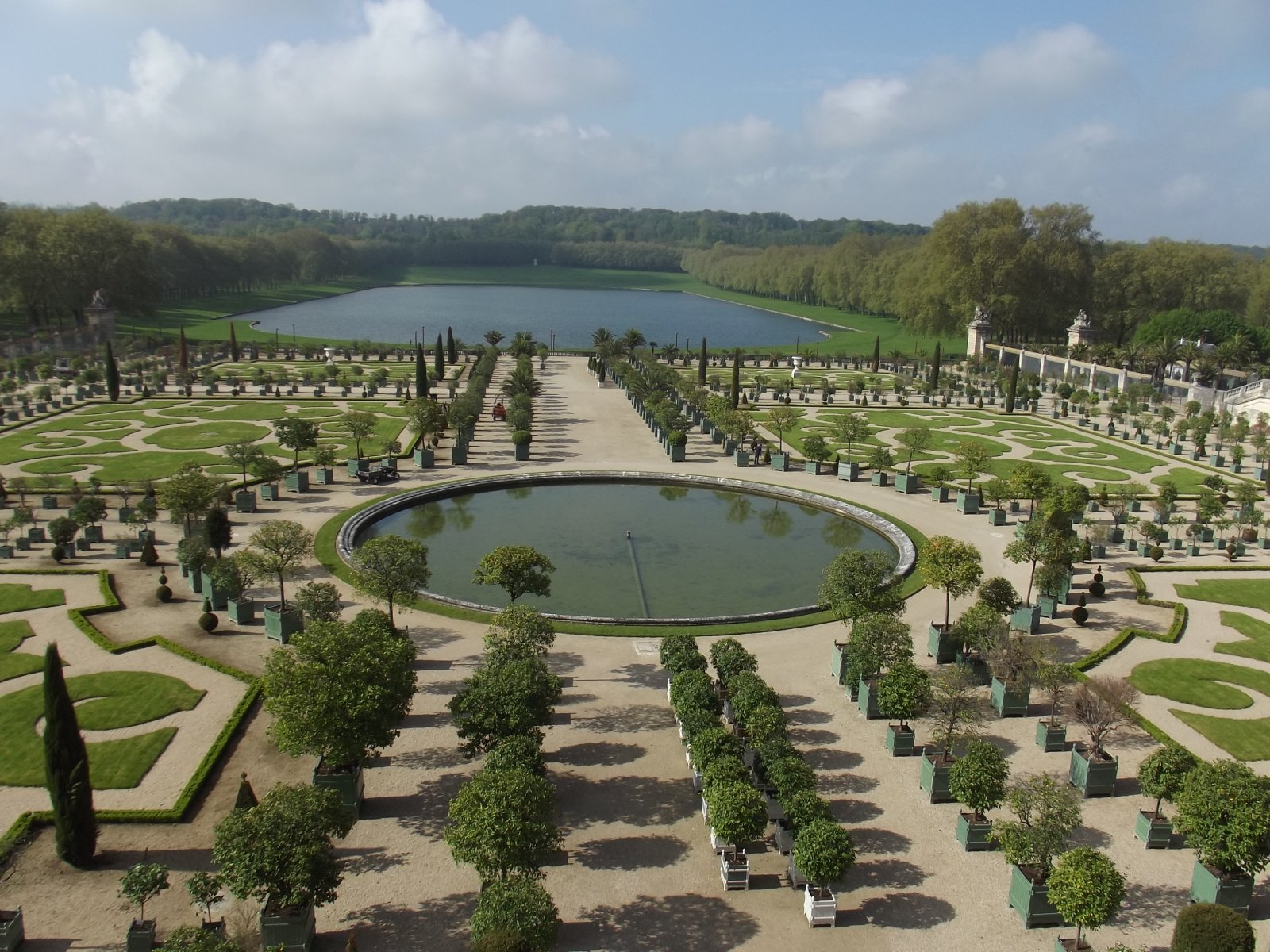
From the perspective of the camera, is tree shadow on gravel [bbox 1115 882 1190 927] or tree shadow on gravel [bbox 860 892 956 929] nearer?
tree shadow on gravel [bbox 860 892 956 929]

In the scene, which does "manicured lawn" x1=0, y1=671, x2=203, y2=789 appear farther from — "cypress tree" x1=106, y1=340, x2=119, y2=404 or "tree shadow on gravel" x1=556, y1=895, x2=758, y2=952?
"cypress tree" x1=106, y1=340, x2=119, y2=404

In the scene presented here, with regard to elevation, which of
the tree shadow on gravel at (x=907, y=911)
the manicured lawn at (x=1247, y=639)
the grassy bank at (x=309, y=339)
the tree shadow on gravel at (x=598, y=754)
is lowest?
the tree shadow on gravel at (x=907, y=911)

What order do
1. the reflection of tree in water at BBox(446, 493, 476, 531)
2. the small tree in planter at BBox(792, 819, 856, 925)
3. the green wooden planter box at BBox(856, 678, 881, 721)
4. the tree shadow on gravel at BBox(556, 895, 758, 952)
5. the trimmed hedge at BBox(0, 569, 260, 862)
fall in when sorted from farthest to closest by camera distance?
the reflection of tree in water at BBox(446, 493, 476, 531) → the green wooden planter box at BBox(856, 678, 881, 721) → the trimmed hedge at BBox(0, 569, 260, 862) → the small tree in planter at BBox(792, 819, 856, 925) → the tree shadow on gravel at BBox(556, 895, 758, 952)

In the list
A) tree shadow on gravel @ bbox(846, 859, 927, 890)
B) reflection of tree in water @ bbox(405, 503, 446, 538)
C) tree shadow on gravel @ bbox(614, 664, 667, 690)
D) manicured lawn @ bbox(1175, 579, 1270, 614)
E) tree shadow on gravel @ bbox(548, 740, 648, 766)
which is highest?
manicured lawn @ bbox(1175, 579, 1270, 614)

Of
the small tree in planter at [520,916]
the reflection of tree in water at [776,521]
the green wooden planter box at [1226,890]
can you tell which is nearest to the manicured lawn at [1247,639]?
the green wooden planter box at [1226,890]

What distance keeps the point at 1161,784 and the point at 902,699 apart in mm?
4802

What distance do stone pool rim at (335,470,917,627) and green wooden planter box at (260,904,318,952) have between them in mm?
12944

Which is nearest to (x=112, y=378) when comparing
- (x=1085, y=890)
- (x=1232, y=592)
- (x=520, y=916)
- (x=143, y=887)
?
(x=143, y=887)

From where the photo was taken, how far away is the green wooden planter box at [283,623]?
2459 centimetres

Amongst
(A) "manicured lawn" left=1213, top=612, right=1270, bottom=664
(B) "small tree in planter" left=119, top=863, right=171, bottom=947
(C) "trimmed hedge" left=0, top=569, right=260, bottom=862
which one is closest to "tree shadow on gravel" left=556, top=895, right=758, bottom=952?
(B) "small tree in planter" left=119, top=863, right=171, bottom=947

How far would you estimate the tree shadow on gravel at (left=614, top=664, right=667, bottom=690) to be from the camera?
2264 cm

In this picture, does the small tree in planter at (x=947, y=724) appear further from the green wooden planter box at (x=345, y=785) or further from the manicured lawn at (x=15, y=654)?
the manicured lawn at (x=15, y=654)

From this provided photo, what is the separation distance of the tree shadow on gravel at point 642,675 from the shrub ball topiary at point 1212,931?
11556 millimetres

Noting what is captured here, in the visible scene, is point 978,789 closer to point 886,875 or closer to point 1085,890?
point 886,875
